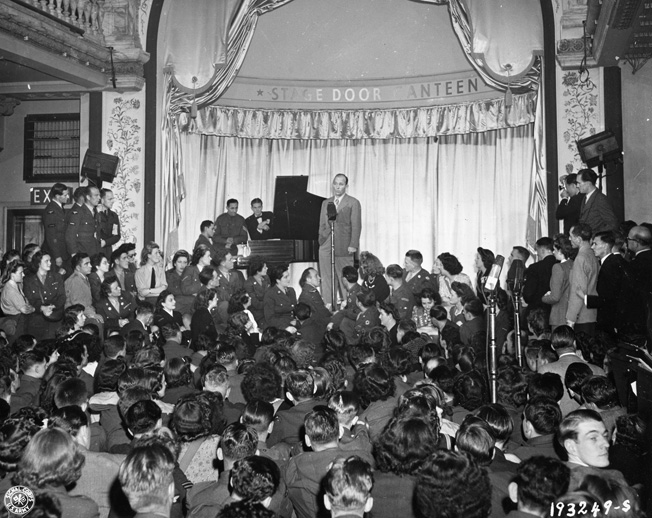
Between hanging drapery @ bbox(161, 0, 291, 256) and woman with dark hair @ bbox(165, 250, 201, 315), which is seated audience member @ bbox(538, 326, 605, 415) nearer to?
woman with dark hair @ bbox(165, 250, 201, 315)

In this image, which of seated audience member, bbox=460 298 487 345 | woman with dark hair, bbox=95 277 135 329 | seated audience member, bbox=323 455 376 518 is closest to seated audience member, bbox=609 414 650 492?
seated audience member, bbox=323 455 376 518

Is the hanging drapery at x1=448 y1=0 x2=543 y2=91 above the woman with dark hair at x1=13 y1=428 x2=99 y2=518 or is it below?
above

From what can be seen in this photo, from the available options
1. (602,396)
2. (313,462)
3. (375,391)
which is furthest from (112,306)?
(602,396)

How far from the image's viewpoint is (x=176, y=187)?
990 centimetres

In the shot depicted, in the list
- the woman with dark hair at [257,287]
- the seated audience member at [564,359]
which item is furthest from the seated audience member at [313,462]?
the woman with dark hair at [257,287]

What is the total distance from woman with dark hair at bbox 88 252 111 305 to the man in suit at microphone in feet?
9.61

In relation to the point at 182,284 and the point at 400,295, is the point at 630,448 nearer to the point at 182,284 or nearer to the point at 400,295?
the point at 400,295

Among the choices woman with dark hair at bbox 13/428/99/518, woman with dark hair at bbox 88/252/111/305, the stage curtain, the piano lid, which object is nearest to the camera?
woman with dark hair at bbox 13/428/99/518

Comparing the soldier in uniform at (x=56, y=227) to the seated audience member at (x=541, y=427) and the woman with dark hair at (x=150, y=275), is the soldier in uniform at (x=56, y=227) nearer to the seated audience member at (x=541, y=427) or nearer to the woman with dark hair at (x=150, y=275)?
the woman with dark hair at (x=150, y=275)

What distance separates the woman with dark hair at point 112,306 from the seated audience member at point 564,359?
168 inches

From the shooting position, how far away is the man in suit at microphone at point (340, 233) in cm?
980

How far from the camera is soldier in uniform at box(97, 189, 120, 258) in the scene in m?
8.93

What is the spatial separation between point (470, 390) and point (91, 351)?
2625 mm

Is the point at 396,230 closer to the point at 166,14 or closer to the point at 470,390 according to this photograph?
the point at 166,14
